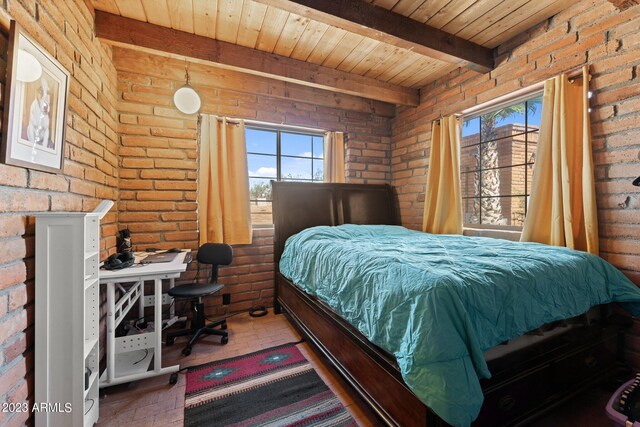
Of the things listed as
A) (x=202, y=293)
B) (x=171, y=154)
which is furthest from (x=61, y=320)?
(x=171, y=154)

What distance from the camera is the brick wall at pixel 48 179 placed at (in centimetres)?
106

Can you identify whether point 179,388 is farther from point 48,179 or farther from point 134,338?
point 48,179

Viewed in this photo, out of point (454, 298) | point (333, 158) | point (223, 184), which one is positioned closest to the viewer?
point (454, 298)

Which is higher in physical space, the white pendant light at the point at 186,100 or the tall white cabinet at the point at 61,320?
the white pendant light at the point at 186,100

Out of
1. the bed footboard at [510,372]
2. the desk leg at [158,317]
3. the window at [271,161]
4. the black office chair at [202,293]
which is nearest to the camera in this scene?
the bed footboard at [510,372]

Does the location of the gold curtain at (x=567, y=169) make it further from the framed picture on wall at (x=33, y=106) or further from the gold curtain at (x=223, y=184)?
the framed picture on wall at (x=33, y=106)

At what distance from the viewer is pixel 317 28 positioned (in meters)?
2.23

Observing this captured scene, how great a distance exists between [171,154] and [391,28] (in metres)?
2.26

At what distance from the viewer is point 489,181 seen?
289 cm

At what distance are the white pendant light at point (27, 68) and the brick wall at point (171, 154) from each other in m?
1.42

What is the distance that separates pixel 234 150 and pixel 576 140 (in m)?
2.98

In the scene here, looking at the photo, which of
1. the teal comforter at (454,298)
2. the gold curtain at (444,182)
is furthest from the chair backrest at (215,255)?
the gold curtain at (444,182)

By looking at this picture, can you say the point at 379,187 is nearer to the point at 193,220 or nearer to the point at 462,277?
the point at 193,220

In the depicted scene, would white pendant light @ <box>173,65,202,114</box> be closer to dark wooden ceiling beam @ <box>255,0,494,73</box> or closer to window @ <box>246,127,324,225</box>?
window @ <box>246,127,324,225</box>
